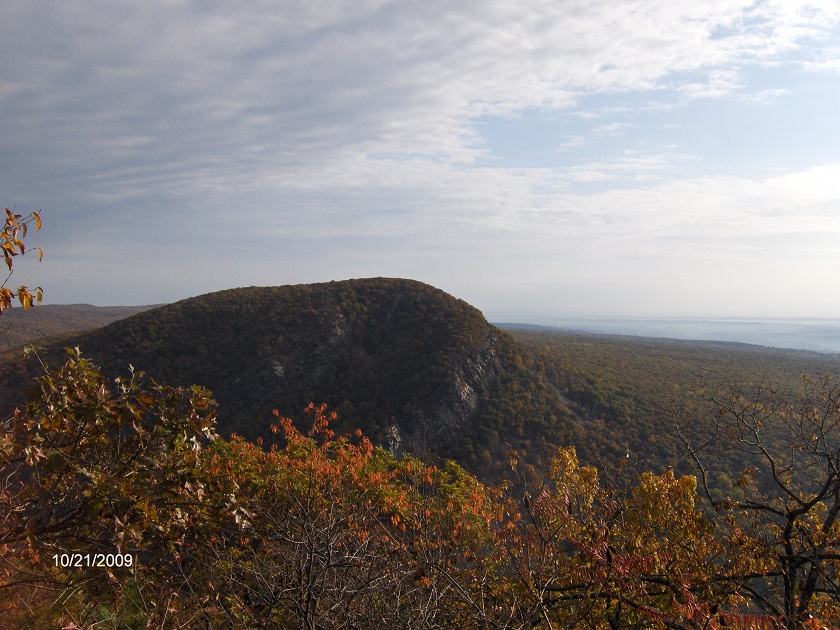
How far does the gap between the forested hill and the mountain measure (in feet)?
73.5

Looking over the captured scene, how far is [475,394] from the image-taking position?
121ft

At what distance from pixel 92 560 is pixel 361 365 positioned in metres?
36.3

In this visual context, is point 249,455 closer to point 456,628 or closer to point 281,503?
point 281,503

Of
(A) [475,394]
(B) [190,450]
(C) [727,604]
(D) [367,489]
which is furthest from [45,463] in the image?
(A) [475,394]

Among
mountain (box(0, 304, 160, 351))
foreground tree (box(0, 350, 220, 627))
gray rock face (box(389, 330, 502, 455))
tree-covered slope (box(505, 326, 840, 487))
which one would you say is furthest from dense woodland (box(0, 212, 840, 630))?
mountain (box(0, 304, 160, 351))

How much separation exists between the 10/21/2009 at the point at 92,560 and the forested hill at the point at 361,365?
24741 millimetres

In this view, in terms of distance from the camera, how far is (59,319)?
87938 millimetres

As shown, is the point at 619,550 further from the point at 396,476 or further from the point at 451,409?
the point at 451,409

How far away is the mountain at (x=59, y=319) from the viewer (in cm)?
6031

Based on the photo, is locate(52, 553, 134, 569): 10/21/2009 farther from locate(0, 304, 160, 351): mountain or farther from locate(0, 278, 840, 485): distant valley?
locate(0, 304, 160, 351): mountain

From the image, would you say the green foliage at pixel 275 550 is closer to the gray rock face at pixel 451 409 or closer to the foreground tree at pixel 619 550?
the foreground tree at pixel 619 550

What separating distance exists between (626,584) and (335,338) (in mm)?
41394

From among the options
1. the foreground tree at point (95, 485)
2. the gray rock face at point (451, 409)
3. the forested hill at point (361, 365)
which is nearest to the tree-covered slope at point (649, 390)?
the forested hill at point (361, 365)

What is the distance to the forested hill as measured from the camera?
3316 centimetres
